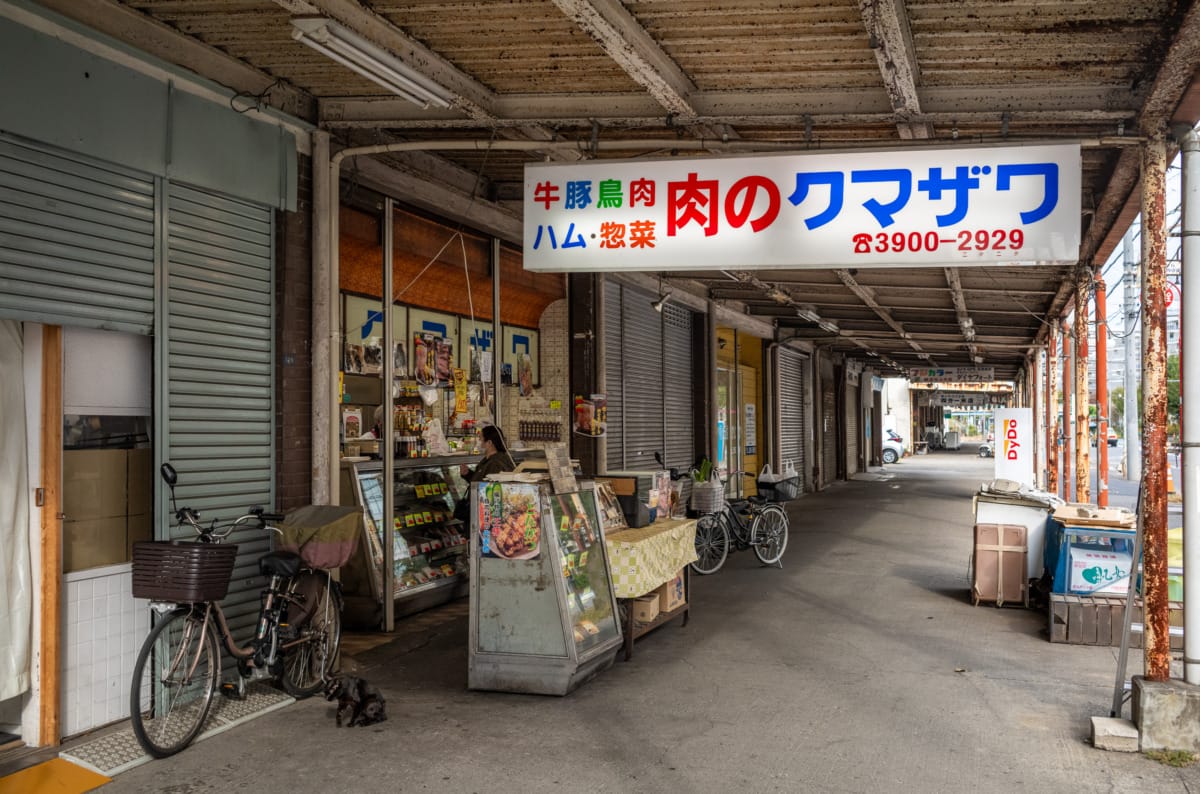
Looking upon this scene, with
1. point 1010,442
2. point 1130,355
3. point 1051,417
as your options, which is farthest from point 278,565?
point 1130,355

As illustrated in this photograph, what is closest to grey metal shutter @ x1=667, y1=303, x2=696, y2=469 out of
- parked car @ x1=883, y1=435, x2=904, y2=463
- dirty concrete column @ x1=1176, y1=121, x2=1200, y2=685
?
dirty concrete column @ x1=1176, y1=121, x2=1200, y2=685

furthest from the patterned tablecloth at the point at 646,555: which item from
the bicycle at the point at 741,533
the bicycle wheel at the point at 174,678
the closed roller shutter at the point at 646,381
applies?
the closed roller shutter at the point at 646,381

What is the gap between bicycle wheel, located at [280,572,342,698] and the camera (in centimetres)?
591

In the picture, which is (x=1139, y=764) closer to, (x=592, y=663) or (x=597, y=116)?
(x=592, y=663)

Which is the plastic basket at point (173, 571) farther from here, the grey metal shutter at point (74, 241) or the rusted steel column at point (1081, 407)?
the rusted steel column at point (1081, 407)

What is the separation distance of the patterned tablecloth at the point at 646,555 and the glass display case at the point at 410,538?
207 centimetres

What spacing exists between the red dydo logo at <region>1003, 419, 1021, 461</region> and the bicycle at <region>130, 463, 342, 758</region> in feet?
37.8

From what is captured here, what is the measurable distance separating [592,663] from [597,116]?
364 centimetres

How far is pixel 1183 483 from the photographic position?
16.8ft

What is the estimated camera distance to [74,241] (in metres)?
4.96

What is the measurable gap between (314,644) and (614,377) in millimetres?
6685

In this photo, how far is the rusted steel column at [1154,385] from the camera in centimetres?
532

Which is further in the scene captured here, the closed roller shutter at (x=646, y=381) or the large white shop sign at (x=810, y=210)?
the closed roller shutter at (x=646, y=381)

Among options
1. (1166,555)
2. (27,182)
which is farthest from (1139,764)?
(27,182)
